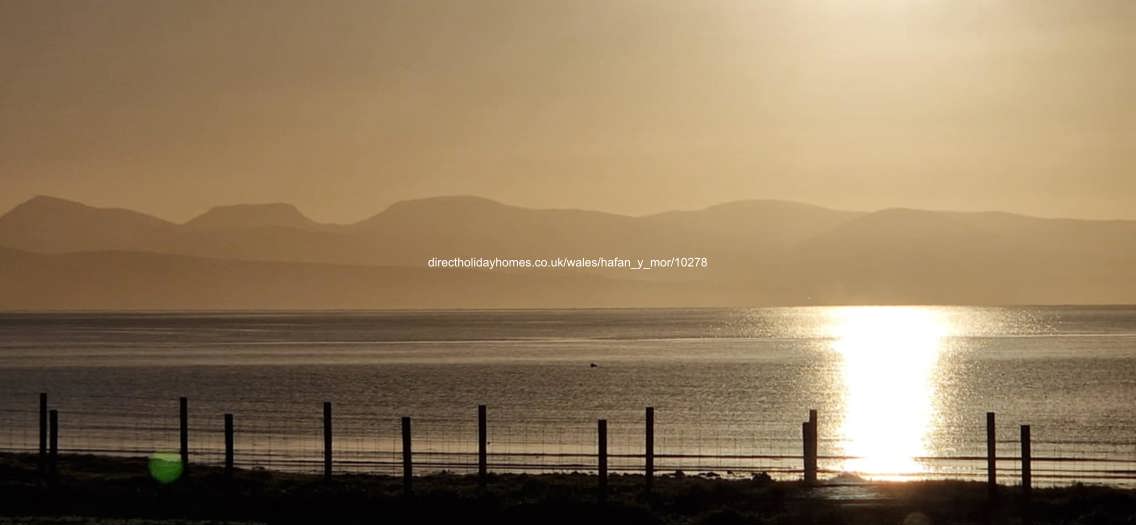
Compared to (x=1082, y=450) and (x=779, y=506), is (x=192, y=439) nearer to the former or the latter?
(x=779, y=506)

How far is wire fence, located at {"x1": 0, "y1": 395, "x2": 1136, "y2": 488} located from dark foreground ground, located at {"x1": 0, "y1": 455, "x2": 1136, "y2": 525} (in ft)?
15.6

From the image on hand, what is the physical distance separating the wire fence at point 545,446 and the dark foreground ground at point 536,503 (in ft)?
15.6

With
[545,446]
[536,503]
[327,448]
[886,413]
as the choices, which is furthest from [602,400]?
[536,503]

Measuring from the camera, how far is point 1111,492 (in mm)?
33625

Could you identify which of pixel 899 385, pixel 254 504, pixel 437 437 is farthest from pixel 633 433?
pixel 899 385

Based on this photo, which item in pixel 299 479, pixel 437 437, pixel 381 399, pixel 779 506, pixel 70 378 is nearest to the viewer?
pixel 779 506

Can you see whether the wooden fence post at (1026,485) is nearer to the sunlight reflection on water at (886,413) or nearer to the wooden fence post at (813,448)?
the wooden fence post at (813,448)

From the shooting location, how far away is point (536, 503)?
106 feet

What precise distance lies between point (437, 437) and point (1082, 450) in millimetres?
26995

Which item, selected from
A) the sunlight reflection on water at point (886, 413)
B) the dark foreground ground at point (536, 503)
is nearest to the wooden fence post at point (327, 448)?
the dark foreground ground at point (536, 503)

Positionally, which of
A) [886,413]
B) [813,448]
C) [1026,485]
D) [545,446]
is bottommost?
[886,413]

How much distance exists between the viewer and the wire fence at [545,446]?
4684 cm

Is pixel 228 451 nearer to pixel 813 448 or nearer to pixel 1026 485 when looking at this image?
pixel 813 448

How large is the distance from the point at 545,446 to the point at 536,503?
2535 cm
